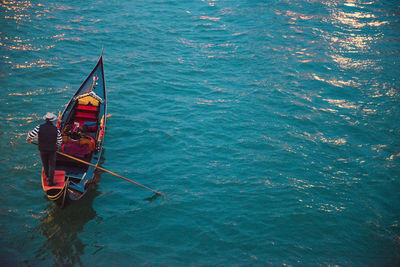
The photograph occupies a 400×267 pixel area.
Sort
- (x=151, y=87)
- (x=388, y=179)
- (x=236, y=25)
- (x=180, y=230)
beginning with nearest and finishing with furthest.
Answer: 1. (x=180, y=230)
2. (x=388, y=179)
3. (x=151, y=87)
4. (x=236, y=25)

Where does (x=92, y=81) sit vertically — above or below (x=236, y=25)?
below

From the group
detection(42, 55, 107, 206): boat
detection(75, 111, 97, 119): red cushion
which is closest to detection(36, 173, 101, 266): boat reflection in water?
detection(42, 55, 107, 206): boat

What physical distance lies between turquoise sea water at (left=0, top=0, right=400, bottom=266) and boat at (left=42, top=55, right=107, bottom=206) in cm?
58

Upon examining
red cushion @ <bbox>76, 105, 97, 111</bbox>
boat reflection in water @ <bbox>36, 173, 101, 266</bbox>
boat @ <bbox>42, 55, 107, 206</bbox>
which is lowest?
boat reflection in water @ <bbox>36, 173, 101, 266</bbox>

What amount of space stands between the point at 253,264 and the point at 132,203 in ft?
8.82

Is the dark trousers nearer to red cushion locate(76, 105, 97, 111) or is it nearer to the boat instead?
the boat

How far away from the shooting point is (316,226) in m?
6.86

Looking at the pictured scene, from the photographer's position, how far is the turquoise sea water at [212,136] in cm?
632

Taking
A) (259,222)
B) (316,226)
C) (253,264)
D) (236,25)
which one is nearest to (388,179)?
(316,226)

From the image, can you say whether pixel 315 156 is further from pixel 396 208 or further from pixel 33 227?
pixel 33 227

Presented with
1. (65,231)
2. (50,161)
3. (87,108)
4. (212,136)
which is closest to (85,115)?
(87,108)

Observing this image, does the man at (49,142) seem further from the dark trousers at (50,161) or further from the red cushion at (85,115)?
the red cushion at (85,115)

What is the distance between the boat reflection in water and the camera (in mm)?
5777

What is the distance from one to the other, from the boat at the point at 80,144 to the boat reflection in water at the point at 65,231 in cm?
46
